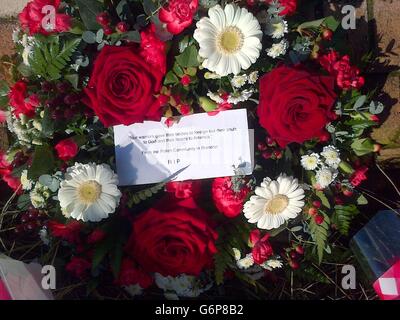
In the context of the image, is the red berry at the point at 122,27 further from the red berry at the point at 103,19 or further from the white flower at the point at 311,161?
the white flower at the point at 311,161

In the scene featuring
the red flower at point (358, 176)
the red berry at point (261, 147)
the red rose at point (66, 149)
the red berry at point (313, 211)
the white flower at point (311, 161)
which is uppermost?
the red berry at point (261, 147)

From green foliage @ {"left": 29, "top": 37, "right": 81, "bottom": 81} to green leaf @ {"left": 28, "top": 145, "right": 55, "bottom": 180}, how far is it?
8.8 inches

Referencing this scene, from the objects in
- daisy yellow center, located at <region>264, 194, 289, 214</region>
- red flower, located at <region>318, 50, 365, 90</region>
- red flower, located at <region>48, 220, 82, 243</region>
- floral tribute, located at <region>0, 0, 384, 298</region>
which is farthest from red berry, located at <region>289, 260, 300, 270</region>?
red flower, located at <region>48, 220, 82, 243</region>

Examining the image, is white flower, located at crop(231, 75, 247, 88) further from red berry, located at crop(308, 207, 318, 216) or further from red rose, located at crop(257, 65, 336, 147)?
red berry, located at crop(308, 207, 318, 216)

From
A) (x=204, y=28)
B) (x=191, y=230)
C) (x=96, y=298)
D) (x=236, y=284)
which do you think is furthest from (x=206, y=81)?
(x=96, y=298)

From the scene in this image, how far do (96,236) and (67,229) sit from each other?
0.09 m

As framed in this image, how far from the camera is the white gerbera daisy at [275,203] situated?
1418 mm

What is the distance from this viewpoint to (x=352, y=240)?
1.64 meters

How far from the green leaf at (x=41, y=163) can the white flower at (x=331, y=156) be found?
831 millimetres

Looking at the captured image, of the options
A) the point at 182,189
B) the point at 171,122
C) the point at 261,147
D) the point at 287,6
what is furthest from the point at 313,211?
the point at 287,6

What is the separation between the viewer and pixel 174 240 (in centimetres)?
138

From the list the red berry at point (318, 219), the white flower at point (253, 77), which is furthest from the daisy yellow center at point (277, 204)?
the white flower at point (253, 77)

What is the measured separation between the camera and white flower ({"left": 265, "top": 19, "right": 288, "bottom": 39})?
1.44 m

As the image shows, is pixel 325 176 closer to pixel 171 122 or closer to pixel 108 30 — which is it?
pixel 171 122
